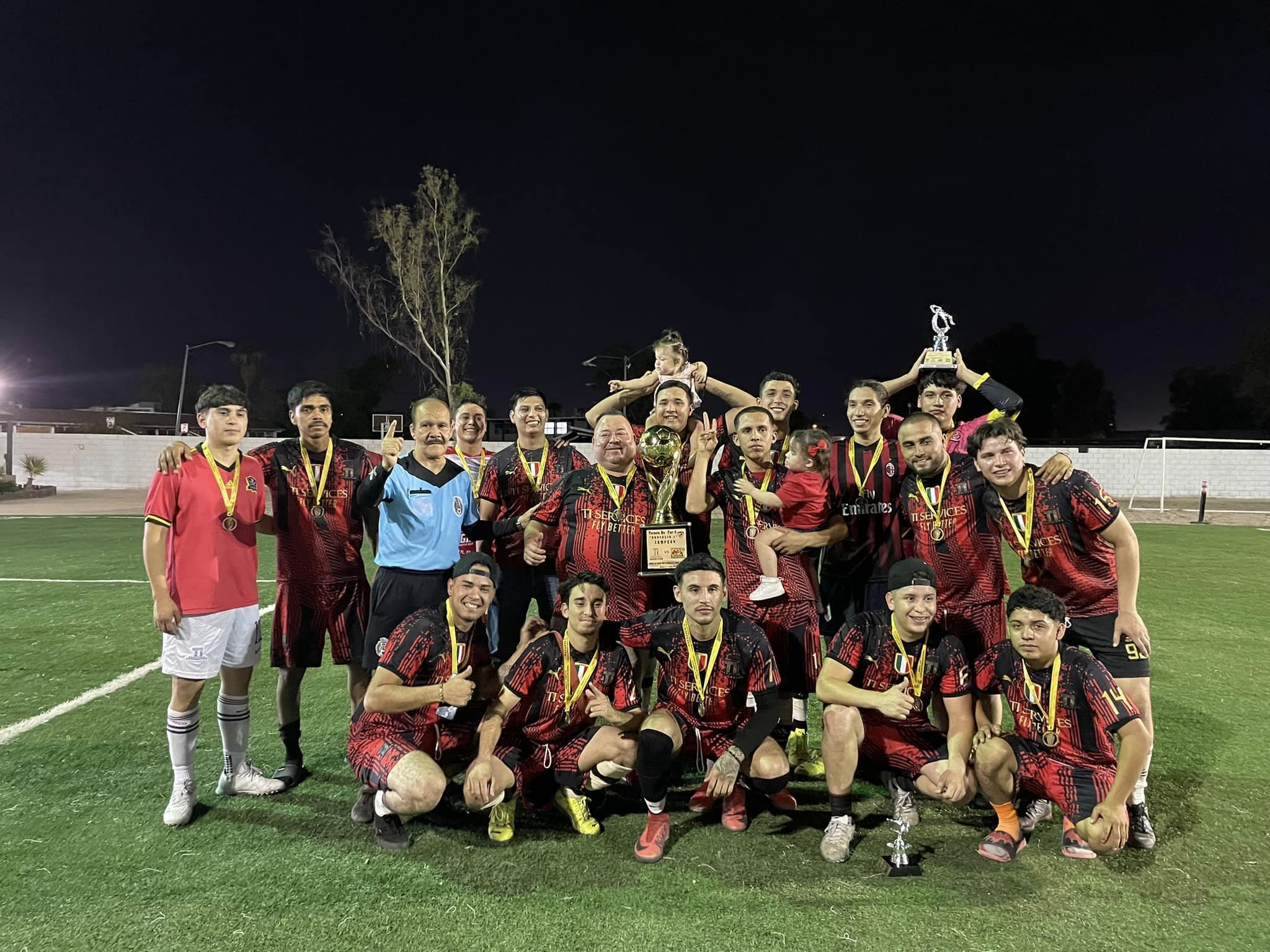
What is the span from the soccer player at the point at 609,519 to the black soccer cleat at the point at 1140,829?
7.94 ft

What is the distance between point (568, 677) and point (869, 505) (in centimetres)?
198

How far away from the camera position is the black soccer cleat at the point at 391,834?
3211mm

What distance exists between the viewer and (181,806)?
3.43 m

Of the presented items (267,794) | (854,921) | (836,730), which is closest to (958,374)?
(836,730)

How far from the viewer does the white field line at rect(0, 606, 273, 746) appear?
458cm

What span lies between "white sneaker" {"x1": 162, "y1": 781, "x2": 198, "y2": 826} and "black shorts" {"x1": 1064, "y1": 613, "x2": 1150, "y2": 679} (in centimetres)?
428

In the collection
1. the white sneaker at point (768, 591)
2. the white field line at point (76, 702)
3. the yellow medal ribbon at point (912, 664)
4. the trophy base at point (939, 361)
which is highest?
the trophy base at point (939, 361)

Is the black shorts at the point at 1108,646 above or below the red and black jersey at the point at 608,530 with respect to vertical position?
below

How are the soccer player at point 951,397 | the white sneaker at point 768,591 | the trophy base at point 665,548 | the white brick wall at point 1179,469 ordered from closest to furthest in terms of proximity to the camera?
1. the trophy base at point 665,548
2. the white sneaker at point 768,591
3. the soccer player at point 951,397
4. the white brick wall at point 1179,469

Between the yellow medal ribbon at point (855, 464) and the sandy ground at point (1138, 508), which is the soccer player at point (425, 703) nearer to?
the yellow medal ribbon at point (855, 464)

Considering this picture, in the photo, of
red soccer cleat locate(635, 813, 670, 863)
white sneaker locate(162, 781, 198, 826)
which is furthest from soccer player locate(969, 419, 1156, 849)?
white sneaker locate(162, 781, 198, 826)

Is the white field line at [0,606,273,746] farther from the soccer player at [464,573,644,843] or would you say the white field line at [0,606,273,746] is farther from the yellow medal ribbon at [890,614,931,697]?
the yellow medal ribbon at [890,614,931,697]

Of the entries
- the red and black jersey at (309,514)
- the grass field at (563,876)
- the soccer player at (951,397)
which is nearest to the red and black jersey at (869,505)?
the soccer player at (951,397)

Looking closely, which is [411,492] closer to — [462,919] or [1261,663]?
[462,919]
